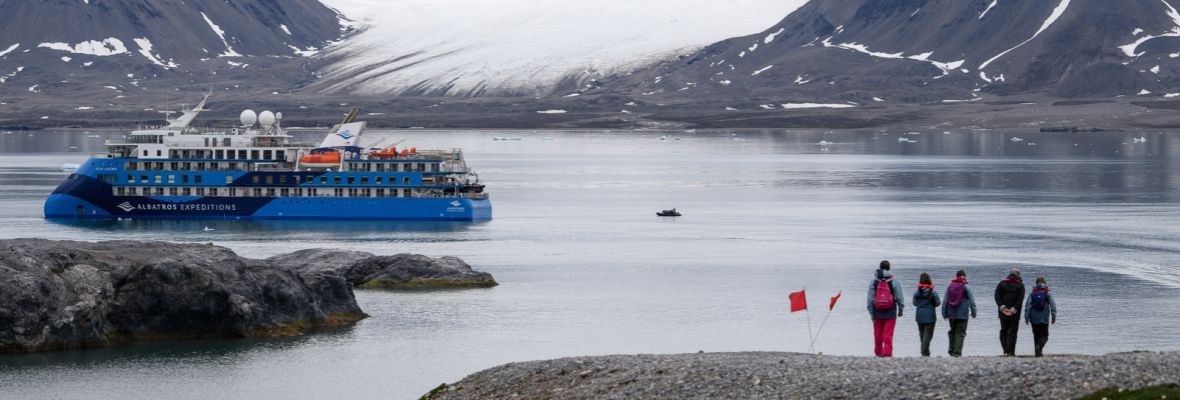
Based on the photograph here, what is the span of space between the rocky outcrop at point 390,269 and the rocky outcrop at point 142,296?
850 centimetres

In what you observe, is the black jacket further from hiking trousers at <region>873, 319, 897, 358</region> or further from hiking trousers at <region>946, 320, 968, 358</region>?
hiking trousers at <region>873, 319, 897, 358</region>

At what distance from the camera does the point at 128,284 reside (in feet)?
137

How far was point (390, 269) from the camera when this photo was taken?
56219 millimetres

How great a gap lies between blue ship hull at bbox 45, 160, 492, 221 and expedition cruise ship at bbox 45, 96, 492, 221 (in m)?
0.06

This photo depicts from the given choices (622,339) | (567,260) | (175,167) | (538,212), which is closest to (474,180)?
(538,212)

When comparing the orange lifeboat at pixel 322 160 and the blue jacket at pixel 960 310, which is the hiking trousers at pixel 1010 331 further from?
the orange lifeboat at pixel 322 160

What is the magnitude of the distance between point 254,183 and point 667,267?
33773 mm

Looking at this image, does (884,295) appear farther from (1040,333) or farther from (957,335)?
(1040,333)

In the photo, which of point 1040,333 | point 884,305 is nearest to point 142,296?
point 884,305

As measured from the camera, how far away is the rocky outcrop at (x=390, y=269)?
55.4 metres

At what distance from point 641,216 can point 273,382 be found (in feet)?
194

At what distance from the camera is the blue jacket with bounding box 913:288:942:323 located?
3145 cm

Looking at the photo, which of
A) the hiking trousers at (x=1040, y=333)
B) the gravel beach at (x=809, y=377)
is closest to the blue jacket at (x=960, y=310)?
the hiking trousers at (x=1040, y=333)

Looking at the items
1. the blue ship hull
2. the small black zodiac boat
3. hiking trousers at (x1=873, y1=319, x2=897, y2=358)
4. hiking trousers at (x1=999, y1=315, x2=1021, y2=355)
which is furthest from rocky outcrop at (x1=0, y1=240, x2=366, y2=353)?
the small black zodiac boat
